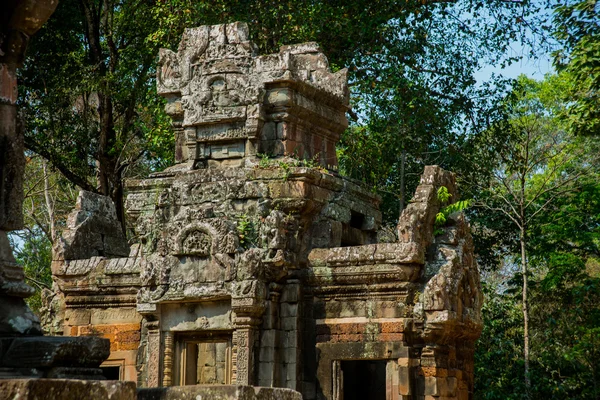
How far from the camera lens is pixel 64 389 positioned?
398 cm

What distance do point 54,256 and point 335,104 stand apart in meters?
4.51

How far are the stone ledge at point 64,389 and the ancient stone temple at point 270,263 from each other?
24.3 ft

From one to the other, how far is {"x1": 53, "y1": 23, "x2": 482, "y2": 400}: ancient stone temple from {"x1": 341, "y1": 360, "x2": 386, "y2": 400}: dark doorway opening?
0.02 meters

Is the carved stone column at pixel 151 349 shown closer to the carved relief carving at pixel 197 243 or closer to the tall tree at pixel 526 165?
the carved relief carving at pixel 197 243

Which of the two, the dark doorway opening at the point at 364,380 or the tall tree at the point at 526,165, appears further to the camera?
the tall tree at the point at 526,165

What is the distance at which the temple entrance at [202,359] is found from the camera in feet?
40.3

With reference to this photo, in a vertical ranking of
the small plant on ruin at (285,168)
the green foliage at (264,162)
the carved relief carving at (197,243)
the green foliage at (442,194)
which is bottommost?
the carved relief carving at (197,243)

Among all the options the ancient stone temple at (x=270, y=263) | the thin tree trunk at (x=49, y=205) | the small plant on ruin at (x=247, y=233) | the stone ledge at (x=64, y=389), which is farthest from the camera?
the thin tree trunk at (x=49, y=205)

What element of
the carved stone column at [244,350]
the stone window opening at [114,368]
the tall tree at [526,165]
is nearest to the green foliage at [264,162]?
the carved stone column at [244,350]

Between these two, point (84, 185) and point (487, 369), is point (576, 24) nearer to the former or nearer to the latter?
point (487, 369)

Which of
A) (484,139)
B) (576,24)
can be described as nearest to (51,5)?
(576,24)

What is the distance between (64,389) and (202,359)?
9742mm

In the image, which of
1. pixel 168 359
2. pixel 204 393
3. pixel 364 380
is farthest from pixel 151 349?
pixel 204 393

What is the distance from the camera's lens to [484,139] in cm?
1934
